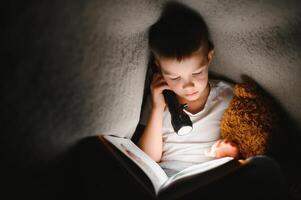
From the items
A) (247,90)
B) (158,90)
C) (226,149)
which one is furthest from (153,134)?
(247,90)

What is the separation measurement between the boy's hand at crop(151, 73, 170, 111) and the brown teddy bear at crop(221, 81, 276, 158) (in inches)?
10.2

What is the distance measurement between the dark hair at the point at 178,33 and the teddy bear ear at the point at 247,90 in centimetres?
18

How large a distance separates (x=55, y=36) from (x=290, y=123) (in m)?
0.78

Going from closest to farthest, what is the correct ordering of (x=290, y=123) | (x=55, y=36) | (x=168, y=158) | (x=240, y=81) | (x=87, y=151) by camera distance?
(x=55, y=36) → (x=87, y=151) → (x=290, y=123) → (x=240, y=81) → (x=168, y=158)

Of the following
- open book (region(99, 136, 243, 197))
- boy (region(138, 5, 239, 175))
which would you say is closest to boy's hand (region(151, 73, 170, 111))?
boy (region(138, 5, 239, 175))

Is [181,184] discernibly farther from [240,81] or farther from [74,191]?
[240,81]

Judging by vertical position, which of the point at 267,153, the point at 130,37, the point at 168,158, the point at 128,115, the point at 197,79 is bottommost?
the point at 168,158

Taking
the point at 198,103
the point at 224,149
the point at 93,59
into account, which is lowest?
the point at 224,149

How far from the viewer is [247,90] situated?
1017 millimetres

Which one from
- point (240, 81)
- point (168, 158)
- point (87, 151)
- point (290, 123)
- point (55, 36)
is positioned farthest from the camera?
point (168, 158)

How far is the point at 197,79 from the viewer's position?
1.01 m

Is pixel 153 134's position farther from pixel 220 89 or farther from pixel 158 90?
pixel 220 89

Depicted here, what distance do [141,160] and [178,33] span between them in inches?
16.9

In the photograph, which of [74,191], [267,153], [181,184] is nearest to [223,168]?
[181,184]
